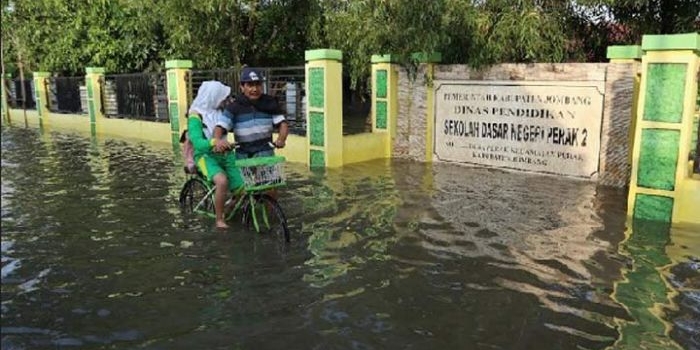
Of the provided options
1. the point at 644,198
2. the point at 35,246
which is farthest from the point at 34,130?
the point at 644,198

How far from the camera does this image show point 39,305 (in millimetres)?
4469

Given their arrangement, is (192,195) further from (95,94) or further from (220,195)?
(95,94)

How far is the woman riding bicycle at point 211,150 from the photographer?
19.9 feet

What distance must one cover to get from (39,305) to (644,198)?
593 cm

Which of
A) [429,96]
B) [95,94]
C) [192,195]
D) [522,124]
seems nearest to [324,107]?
[429,96]

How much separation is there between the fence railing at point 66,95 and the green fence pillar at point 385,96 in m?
11.4

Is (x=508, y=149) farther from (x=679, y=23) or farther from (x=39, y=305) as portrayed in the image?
(x=39, y=305)

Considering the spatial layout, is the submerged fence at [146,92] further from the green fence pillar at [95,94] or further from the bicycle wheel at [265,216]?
the bicycle wheel at [265,216]

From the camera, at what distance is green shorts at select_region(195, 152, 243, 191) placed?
241 inches

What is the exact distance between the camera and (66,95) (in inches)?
787

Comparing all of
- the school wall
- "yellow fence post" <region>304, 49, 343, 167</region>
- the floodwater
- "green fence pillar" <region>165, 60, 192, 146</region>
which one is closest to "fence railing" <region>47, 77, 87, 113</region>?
"green fence pillar" <region>165, 60, 192, 146</region>

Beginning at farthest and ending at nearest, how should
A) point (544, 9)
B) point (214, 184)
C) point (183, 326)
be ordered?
point (544, 9) → point (214, 184) → point (183, 326)

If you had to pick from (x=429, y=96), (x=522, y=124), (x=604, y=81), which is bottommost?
(x=522, y=124)

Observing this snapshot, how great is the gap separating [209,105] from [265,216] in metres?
1.24
